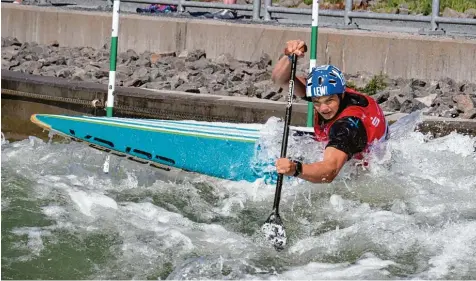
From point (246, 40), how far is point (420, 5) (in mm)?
3124

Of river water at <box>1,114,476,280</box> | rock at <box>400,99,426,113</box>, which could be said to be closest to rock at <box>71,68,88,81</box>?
river water at <box>1,114,476,280</box>

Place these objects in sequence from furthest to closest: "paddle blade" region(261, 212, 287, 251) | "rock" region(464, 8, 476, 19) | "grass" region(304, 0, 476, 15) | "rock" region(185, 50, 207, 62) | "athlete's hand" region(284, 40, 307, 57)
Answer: "grass" region(304, 0, 476, 15) → "rock" region(464, 8, 476, 19) → "rock" region(185, 50, 207, 62) → "athlete's hand" region(284, 40, 307, 57) → "paddle blade" region(261, 212, 287, 251)

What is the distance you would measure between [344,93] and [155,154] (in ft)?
5.89

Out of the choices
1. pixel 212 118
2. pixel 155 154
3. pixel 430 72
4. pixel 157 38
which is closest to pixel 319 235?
pixel 155 154

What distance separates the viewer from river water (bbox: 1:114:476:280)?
6.75m

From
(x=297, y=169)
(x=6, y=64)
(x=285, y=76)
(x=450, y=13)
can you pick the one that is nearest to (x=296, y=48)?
(x=285, y=76)

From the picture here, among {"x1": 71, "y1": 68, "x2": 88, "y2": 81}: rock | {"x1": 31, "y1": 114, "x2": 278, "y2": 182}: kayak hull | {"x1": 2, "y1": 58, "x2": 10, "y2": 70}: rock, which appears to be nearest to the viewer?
{"x1": 31, "y1": 114, "x2": 278, "y2": 182}: kayak hull

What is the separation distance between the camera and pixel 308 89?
7.60 m

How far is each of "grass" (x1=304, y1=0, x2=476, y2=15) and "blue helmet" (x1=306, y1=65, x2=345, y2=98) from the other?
703 cm

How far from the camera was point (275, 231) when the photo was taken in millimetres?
7305

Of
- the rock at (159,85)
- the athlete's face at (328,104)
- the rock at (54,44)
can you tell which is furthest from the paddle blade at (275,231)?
the rock at (54,44)

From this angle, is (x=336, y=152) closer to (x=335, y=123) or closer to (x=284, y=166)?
(x=335, y=123)

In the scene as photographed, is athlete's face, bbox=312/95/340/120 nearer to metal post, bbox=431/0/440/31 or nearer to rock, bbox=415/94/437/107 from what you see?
rock, bbox=415/94/437/107

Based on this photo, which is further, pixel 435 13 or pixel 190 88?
pixel 435 13
